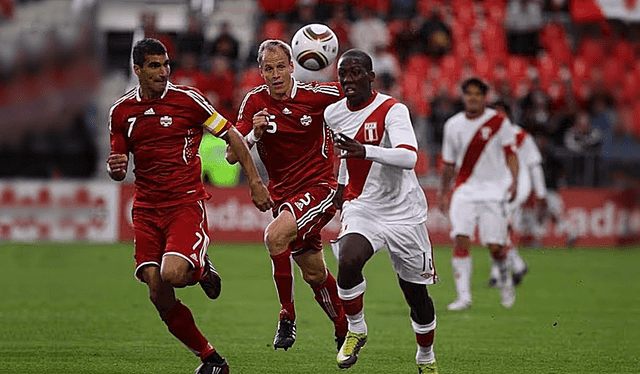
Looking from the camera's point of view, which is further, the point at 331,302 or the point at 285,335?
the point at 331,302

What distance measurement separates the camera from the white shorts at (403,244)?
8.09 metres

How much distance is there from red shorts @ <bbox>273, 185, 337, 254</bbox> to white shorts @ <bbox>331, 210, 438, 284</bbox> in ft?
3.19

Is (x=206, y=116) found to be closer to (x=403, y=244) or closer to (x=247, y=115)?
(x=247, y=115)

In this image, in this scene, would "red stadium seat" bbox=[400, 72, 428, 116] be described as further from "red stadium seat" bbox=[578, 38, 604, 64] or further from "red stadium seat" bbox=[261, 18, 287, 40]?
"red stadium seat" bbox=[578, 38, 604, 64]

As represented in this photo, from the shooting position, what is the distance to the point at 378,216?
821cm

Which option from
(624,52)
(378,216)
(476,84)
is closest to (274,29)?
(624,52)

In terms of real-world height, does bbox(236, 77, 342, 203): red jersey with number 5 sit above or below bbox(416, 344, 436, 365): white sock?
above

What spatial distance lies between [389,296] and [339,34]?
10.9 m

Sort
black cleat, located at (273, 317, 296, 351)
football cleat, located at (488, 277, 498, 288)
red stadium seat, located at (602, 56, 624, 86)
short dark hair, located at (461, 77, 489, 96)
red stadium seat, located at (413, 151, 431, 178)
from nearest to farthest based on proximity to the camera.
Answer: black cleat, located at (273, 317, 296, 351) < short dark hair, located at (461, 77, 489, 96) < football cleat, located at (488, 277, 498, 288) < red stadium seat, located at (413, 151, 431, 178) < red stadium seat, located at (602, 56, 624, 86)

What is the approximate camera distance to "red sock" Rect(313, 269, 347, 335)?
954 centimetres

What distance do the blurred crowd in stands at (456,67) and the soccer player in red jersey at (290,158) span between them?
495 inches

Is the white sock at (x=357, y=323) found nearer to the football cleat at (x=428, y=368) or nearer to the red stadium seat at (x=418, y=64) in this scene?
the football cleat at (x=428, y=368)

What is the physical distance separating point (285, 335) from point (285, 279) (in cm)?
50

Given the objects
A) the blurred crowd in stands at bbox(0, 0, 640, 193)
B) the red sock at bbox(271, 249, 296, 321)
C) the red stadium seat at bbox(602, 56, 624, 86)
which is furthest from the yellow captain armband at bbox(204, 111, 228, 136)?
the red stadium seat at bbox(602, 56, 624, 86)
